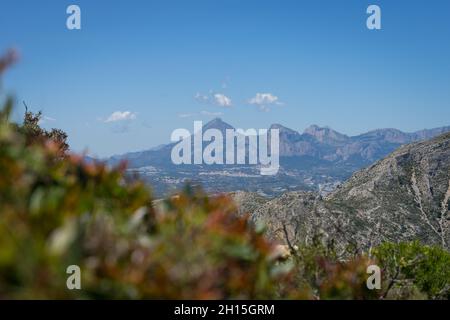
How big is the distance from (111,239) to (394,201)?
321 feet

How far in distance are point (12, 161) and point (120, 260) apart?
1113mm

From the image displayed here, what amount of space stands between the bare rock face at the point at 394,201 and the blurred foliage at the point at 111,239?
5533 centimetres

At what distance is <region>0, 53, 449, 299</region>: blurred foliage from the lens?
101 inches

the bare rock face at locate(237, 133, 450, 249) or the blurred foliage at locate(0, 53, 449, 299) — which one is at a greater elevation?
the blurred foliage at locate(0, 53, 449, 299)

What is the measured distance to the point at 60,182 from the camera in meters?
3.87

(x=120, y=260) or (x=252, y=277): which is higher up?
(x=120, y=260)

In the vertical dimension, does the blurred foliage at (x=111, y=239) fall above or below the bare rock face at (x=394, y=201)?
above

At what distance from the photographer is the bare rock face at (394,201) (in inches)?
2933

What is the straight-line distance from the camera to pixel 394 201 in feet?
310

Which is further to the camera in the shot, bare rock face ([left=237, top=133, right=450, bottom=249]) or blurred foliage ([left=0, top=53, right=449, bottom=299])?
bare rock face ([left=237, top=133, right=450, bottom=249])

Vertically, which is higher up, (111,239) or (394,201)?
(111,239)

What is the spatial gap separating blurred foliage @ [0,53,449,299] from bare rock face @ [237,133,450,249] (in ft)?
182

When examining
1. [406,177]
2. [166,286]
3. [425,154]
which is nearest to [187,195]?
[166,286]
